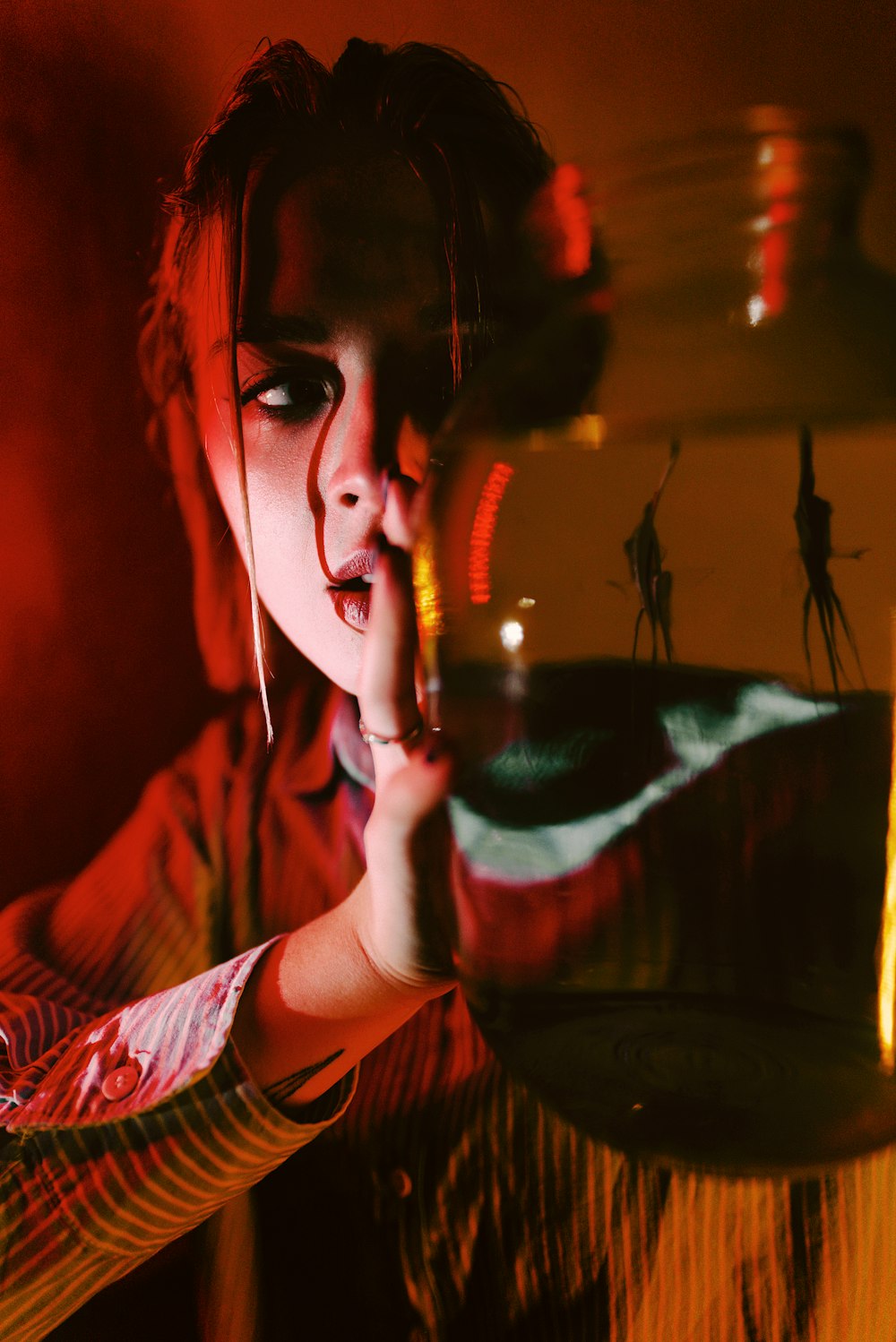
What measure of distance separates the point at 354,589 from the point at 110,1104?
33 cm

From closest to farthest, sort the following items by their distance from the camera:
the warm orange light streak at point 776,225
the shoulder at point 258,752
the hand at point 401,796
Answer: the warm orange light streak at point 776,225, the hand at point 401,796, the shoulder at point 258,752

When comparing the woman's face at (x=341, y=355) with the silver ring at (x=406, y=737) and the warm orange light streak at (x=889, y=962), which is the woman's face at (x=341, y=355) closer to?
the silver ring at (x=406, y=737)

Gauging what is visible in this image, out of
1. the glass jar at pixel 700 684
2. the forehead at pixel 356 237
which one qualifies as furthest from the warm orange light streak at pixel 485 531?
the forehead at pixel 356 237

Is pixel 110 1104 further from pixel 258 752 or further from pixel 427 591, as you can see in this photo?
pixel 427 591

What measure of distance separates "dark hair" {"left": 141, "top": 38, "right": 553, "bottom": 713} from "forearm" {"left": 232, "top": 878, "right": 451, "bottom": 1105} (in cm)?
22

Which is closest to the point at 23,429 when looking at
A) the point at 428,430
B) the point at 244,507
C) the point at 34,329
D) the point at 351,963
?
the point at 34,329

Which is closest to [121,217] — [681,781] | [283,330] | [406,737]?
[283,330]

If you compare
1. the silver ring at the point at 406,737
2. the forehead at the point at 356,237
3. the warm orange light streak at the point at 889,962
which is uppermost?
the forehead at the point at 356,237

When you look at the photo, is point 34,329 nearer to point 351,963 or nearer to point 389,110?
point 389,110

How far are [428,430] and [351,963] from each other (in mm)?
302

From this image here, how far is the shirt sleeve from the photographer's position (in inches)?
20.7

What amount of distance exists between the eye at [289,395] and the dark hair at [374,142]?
2 centimetres

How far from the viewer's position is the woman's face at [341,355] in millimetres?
524

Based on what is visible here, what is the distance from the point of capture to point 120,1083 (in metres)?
0.54
